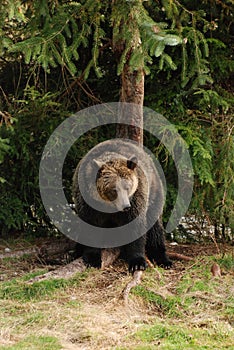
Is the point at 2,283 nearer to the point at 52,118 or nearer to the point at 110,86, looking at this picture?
the point at 52,118

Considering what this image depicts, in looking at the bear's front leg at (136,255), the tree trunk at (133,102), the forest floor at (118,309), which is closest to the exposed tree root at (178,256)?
the forest floor at (118,309)

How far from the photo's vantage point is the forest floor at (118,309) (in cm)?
432

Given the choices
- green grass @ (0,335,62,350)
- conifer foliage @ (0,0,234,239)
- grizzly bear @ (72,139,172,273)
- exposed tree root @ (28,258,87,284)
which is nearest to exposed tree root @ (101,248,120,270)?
grizzly bear @ (72,139,172,273)

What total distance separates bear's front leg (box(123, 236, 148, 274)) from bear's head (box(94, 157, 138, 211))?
590mm

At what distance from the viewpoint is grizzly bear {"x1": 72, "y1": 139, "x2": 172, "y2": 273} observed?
5.93 metres

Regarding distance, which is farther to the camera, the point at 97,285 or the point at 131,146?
the point at 131,146

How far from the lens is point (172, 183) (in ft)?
25.5

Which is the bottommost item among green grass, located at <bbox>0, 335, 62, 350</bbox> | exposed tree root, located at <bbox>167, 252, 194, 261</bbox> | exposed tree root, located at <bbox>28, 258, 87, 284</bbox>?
exposed tree root, located at <bbox>167, 252, 194, 261</bbox>

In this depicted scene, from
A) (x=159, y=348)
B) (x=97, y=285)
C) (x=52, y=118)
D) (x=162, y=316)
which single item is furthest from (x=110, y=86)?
(x=159, y=348)

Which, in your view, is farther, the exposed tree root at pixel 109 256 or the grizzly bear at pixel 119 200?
the exposed tree root at pixel 109 256

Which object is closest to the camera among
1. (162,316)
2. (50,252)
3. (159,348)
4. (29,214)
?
(159,348)

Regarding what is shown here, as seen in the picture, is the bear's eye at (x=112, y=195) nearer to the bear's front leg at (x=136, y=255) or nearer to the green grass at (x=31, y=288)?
the bear's front leg at (x=136, y=255)

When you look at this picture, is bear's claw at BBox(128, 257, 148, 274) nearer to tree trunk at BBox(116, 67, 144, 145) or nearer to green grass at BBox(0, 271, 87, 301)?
green grass at BBox(0, 271, 87, 301)

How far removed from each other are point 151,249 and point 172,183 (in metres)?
1.33
